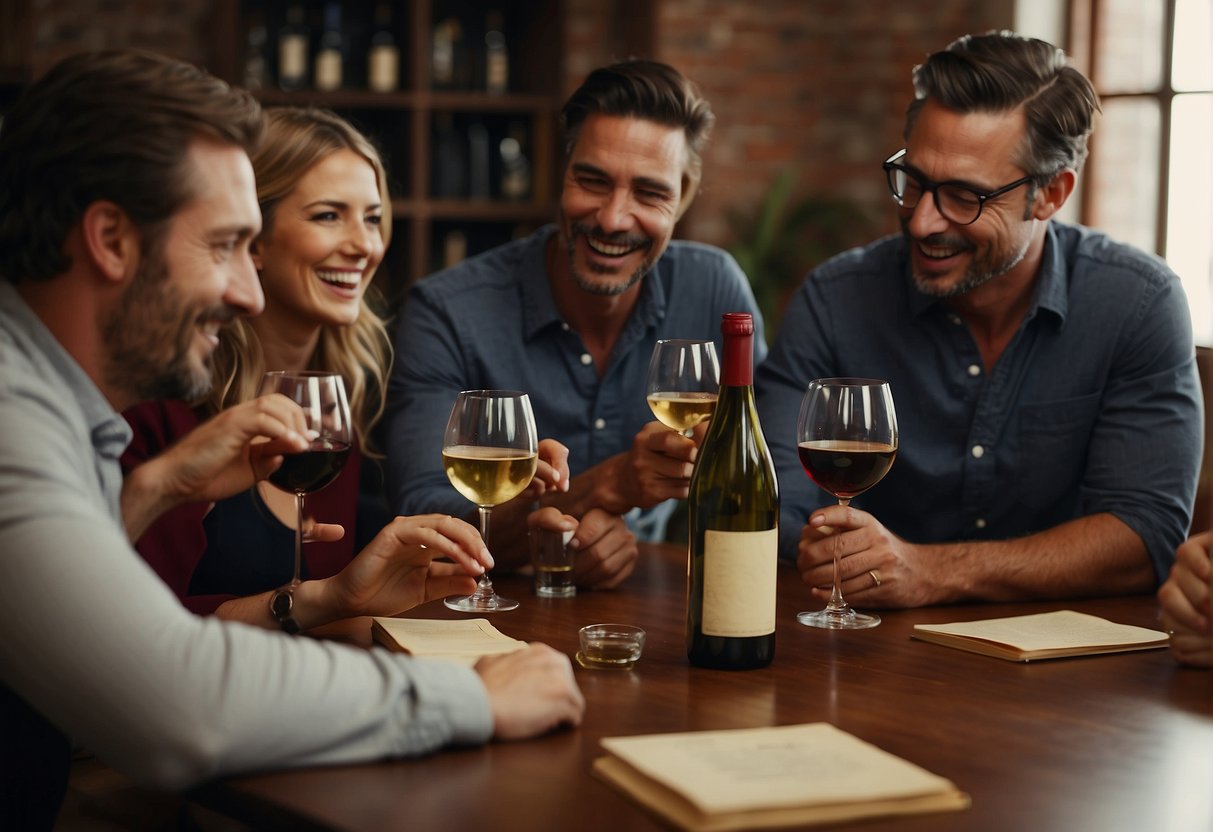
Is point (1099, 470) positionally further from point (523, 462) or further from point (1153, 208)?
point (1153, 208)

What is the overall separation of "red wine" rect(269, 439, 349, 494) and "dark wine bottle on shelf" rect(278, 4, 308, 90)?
13.1 feet

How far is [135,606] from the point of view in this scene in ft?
3.40

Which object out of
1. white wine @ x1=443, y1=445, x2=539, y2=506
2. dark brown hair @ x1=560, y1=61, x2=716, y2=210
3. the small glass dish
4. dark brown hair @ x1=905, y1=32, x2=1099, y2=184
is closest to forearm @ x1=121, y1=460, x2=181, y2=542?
white wine @ x1=443, y1=445, x2=539, y2=506

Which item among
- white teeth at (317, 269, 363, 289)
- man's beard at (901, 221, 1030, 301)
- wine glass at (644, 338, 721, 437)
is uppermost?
man's beard at (901, 221, 1030, 301)

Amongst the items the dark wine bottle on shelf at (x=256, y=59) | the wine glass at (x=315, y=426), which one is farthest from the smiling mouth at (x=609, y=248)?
the dark wine bottle on shelf at (x=256, y=59)

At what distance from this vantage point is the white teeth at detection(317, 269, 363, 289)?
7.77 ft

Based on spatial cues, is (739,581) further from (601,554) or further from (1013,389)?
(1013,389)

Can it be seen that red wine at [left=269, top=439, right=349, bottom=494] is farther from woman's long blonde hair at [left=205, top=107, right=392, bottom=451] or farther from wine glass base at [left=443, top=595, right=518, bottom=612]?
woman's long blonde hair at [left=205, top=107, right=392, bottom=451]

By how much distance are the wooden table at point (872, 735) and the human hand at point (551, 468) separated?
17cm

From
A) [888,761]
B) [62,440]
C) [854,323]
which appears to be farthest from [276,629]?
[854,323]

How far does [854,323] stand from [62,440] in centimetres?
155

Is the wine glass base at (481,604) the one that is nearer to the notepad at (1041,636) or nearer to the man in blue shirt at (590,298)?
the notepad at (1041,636)

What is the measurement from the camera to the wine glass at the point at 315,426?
59.4 inches

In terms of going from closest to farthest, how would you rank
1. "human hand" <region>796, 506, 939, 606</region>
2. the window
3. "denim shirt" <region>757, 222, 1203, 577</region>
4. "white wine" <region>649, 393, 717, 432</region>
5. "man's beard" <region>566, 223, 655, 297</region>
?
"human hand" <region>796, 506, 939, 606</region>
"white wine" <region>649, 393, 717, 432</region>
"denim shirt" <region>757, 222, 1203, 577</region>
"man's beard" <region>566, 223, 655, 297</region>
the window
